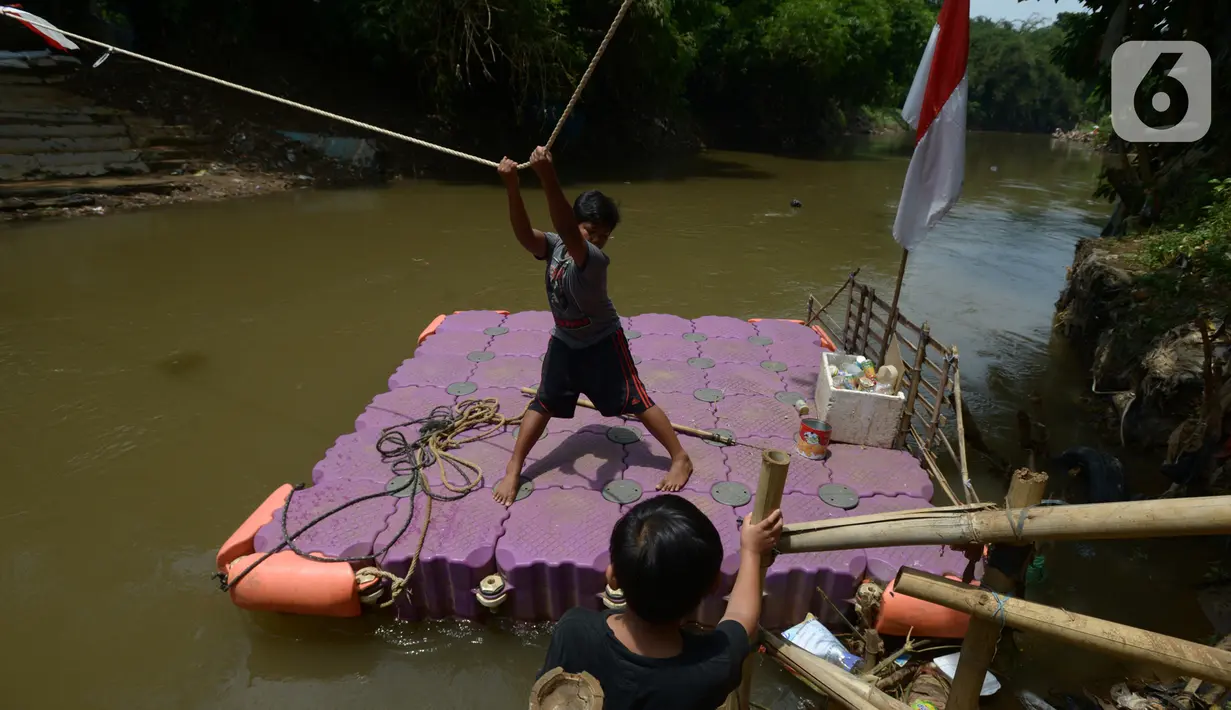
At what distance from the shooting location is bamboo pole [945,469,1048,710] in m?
1.66

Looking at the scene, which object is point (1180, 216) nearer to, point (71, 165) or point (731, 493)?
point (731, 493)

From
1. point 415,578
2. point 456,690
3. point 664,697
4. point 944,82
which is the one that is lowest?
point 456,690

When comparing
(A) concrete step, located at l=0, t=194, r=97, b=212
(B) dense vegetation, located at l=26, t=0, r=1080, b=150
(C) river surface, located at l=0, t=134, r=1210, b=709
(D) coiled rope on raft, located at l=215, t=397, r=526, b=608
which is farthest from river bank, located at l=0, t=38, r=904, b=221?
(D) coiled rope on raft, located at l=215, t=397, r=526, b=608

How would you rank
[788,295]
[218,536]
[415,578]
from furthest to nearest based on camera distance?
[788,295] → [218,536] → [415,578]

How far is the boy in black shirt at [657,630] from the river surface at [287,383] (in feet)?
5.62

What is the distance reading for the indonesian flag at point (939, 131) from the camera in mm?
3559

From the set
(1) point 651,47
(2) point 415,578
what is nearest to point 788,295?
(2) point 415,578

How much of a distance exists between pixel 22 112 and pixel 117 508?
12216mm

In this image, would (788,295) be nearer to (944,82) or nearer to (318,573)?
(944,82)

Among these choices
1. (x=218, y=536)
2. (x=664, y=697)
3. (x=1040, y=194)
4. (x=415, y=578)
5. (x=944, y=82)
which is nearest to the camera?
(x=664, y=697)

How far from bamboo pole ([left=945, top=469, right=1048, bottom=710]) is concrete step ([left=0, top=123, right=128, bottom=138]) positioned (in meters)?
15.5

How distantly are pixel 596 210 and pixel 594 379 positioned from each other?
3.13 ft

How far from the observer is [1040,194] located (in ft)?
62.3

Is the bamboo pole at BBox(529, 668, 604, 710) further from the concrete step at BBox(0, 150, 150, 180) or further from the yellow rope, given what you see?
the concrete step at BBox(0, 150, 150, 180)
